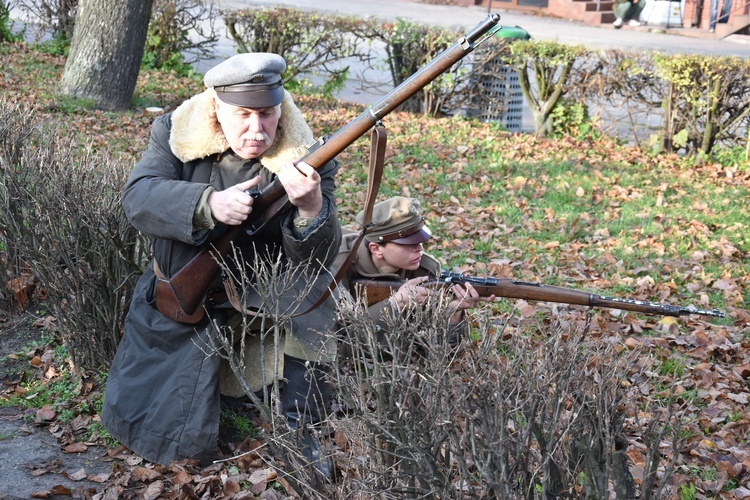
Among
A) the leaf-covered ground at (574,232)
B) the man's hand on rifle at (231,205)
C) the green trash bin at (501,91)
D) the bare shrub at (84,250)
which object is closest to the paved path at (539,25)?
the green trash bin at (501,91)

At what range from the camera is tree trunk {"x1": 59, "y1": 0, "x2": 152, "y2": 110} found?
31.8 ft

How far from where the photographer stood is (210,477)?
3.65 metres

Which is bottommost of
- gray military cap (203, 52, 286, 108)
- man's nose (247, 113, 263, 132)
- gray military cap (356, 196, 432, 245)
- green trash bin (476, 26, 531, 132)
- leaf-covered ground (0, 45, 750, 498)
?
leaf-covered ground (0, 45, 750, 498)

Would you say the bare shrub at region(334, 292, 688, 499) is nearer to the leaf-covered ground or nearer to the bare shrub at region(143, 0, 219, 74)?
the leaf-covered ground

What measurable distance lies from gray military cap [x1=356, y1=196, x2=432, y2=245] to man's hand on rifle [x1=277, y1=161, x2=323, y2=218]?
82 cm

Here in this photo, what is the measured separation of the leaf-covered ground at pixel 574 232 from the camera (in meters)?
4.02

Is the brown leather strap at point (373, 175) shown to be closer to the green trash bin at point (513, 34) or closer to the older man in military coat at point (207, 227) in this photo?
the older man in military coat at point (207, 227)

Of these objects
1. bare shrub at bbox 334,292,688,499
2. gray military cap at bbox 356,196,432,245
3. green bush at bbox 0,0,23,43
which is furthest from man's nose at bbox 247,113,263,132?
green bush at bbox 0,0,23,43

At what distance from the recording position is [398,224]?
4.37 m

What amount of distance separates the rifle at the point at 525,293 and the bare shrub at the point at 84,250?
1.18 m

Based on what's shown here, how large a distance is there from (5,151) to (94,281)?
1.20 meters

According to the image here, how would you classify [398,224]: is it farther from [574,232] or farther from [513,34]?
[513,34]

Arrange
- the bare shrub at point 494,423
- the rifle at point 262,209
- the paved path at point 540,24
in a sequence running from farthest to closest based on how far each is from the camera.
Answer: the paved path at point 540,24 → the rifle at point 262,209 → the bare shrub at point 494,423

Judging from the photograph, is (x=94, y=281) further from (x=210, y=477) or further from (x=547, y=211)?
(x=547, y=211)
